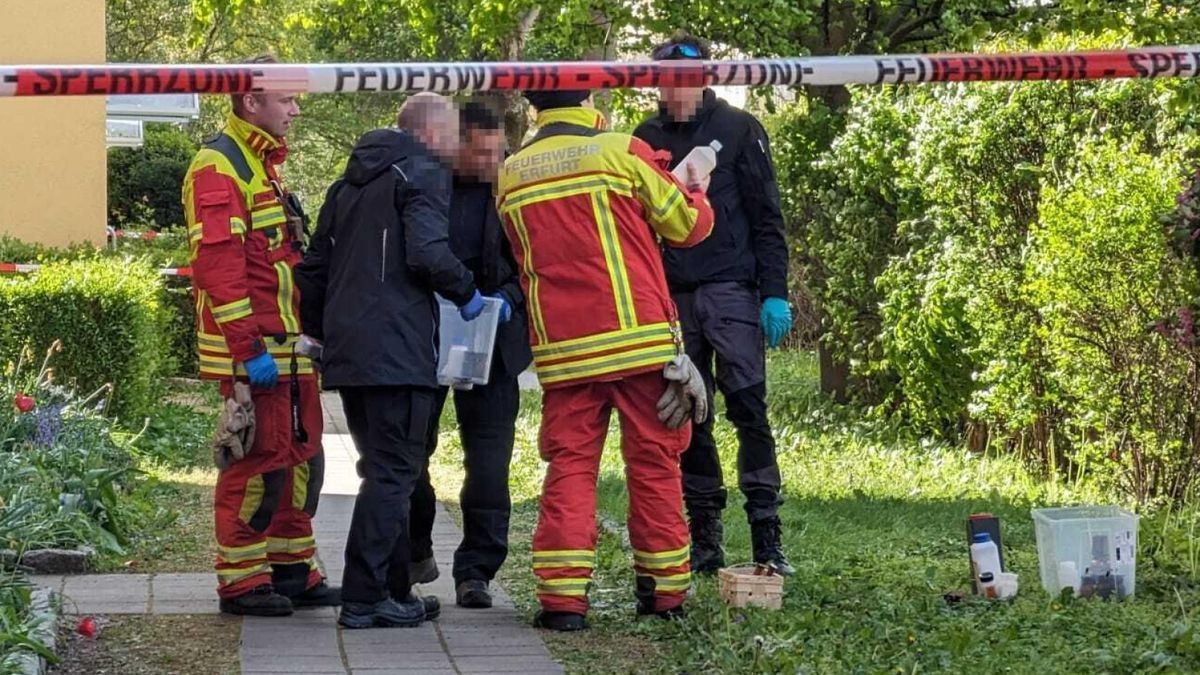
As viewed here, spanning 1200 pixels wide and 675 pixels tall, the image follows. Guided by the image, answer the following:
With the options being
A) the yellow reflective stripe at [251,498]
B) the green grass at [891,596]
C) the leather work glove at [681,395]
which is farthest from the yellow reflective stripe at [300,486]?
the leather work glove at [681,395]

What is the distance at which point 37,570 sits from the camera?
22.8ft

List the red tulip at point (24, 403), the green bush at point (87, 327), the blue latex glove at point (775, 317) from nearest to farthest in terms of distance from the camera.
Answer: the blue latex glove at point (775, 317) → the red tulip at point (24, 403) → the green bush at point (87, 327)

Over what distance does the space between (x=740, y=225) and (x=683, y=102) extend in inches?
20.5

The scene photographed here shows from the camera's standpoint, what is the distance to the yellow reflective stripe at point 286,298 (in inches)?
251

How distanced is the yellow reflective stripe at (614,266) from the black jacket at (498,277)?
0.59 metres

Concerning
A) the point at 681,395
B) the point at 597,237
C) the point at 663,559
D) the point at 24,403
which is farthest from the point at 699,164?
the point at 24,403

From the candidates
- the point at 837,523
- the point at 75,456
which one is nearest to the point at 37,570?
the point at 75,456

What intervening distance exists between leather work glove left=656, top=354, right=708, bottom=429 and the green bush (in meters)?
5.78

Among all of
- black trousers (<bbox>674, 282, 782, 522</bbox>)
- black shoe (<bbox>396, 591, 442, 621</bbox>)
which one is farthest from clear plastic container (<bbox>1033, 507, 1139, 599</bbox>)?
black shoe (<bbox>396, 591, 442, 621</bbox>)

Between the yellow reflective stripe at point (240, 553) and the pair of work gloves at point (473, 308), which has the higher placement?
the pair of work gloves at point (473, 308)

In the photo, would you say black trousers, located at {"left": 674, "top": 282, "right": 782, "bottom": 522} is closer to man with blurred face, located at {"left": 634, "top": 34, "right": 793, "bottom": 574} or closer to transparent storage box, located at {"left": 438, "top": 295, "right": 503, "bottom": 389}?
man with blurred face, located at {"left": 634, "top": 34, "right": 793, "bottom": 574}

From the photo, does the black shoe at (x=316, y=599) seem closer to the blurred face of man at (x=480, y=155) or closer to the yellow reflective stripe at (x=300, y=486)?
the yellow reflective stripe at (x=300, y=486)

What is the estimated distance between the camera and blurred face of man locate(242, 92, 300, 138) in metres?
6.28

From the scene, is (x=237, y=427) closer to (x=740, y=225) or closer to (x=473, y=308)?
(x=473, y=308)
